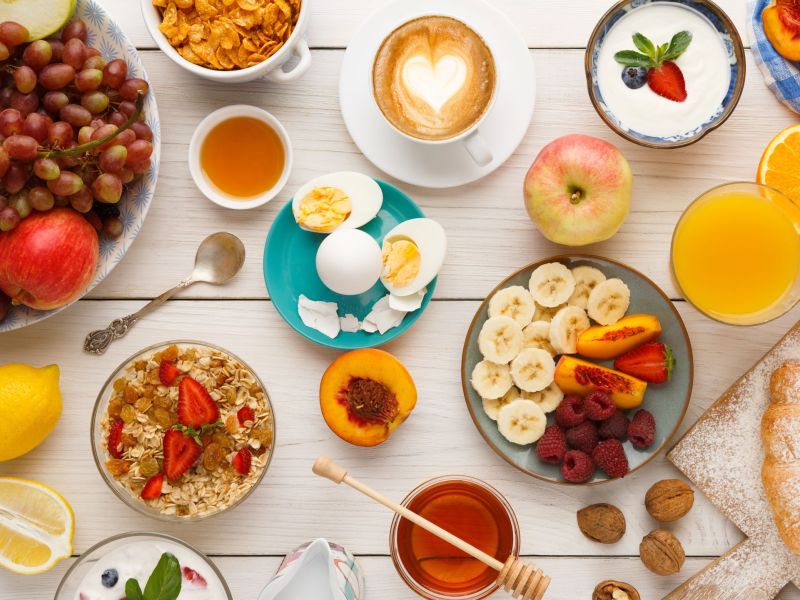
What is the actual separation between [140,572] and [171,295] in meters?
0.45

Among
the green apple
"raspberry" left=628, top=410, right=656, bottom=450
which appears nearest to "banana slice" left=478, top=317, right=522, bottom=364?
"raspberry" left=628, top=410, right=656, bottom=450

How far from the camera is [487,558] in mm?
1232

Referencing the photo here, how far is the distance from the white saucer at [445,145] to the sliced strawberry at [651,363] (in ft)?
1.28

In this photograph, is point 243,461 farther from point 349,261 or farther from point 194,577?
point 349,261

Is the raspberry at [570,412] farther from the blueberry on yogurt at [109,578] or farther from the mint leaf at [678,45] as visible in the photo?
the blueberry on yogurt at [109,578]

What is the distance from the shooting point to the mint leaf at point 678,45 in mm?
1287

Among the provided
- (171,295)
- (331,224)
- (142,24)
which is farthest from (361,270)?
(142,24)

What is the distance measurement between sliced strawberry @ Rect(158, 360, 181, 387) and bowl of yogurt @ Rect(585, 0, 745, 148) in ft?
2.66

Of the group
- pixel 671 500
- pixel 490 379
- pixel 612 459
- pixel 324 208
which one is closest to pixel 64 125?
pixel 324 208

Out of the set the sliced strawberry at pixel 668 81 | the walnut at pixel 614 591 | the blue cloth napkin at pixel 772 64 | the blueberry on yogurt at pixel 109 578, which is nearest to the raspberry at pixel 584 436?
the walnut at pixel 614 591

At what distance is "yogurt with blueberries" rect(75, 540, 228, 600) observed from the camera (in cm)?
125

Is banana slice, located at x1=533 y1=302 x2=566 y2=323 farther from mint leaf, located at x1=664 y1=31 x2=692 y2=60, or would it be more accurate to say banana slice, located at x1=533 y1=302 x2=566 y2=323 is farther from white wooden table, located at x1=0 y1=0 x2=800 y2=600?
mint leaf, located at x1=664 y1=31 x2=692 y2=60

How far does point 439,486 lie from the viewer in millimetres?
1333

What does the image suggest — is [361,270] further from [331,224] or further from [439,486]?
[439,486]
